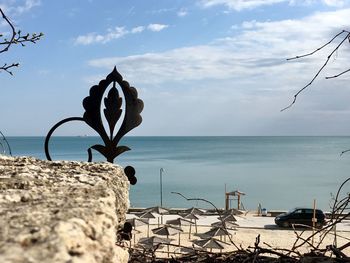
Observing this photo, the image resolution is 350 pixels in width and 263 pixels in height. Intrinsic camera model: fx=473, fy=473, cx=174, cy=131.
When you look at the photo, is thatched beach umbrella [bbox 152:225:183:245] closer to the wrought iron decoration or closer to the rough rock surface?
the wrought iron decoration

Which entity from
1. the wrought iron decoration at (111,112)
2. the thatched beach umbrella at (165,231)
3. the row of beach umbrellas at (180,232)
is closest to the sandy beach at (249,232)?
the row of beach umbrellas at (180,232)

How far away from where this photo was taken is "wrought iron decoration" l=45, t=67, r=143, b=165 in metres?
2.09

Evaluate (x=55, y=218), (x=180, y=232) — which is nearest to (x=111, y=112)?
(x=55, y=218)

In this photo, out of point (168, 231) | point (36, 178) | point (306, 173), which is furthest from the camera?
point (306, 173)

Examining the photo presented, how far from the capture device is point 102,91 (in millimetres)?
2158

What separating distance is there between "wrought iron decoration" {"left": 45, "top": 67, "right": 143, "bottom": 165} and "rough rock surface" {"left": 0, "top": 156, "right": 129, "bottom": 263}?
2.55 feet

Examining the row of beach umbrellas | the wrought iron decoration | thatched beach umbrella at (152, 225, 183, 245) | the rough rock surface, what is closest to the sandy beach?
the row of beach umbrellas

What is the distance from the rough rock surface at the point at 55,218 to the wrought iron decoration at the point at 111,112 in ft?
2.55

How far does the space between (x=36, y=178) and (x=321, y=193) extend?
67642 millimetres

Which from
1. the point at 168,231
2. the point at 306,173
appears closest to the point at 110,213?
the point at 168,231

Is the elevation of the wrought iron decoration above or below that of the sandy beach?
above

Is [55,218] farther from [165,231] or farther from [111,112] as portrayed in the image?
[165,231]

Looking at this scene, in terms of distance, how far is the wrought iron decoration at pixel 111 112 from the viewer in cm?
209

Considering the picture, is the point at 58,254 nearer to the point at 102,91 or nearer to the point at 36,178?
the point at 36,178
